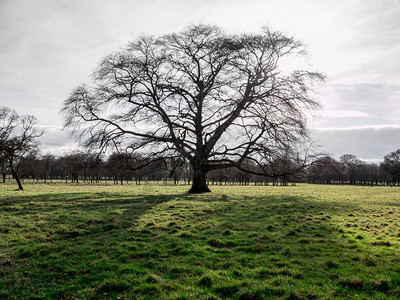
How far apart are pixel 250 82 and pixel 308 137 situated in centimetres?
785

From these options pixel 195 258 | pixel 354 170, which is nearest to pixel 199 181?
pixel 195 258

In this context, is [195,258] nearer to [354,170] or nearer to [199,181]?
[199,181]

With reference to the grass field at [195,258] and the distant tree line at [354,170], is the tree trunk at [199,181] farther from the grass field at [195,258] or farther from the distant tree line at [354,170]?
the grass field at [195,258]

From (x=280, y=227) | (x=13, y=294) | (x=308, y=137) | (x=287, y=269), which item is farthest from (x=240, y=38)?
(x=13, y=294)

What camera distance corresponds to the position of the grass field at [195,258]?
588cm

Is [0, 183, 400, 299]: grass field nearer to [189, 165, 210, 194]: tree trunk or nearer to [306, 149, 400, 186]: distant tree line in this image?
[306, 149, 400, 186]: distant tree line

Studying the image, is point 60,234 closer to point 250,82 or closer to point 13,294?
point 13,294

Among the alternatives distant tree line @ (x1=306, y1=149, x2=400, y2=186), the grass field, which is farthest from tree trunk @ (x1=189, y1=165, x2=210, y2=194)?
the grass field

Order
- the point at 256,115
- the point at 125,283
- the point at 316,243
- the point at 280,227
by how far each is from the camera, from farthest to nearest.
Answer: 1. the point at 256,115
2. the point at 280,227
3. the point at 316,243
4. the point at 125,283

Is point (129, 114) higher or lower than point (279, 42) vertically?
lower

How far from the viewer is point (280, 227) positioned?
11.7 metres

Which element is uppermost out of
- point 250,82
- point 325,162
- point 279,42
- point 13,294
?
point 279,42

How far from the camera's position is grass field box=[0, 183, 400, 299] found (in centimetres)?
588

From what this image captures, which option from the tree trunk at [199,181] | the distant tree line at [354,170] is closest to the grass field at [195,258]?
the distant tree line at [354,170]
